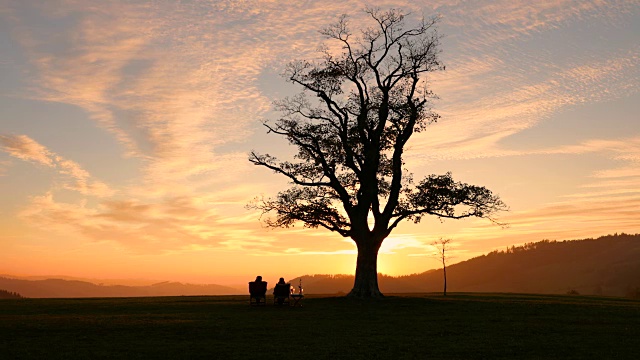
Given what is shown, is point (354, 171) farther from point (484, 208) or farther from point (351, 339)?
point (351, 339)

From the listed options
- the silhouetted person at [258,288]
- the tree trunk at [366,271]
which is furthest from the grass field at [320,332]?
the tree trunk at [366,271]

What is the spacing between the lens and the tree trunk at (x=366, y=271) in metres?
45.9

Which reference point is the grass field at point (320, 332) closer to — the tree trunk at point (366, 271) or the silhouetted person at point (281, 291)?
the silhouetted person at point (281, 291)

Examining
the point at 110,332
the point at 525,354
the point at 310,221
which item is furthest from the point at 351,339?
the point at 310,221

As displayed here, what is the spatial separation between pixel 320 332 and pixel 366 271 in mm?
22322

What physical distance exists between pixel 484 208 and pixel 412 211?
17.5ft

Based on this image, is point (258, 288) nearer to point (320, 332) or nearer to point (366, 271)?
point (366, 271)

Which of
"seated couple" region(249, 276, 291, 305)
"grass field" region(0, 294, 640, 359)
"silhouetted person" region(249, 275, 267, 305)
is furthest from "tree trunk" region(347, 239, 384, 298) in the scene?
"silhouetted person" region(249, 275, 267, 305)

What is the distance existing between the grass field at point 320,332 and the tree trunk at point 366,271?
26.6ft

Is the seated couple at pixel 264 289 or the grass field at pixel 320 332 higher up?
the seated couple at pixel 264 289

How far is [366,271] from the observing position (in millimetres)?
46688

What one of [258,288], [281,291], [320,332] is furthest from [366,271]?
[320,332]

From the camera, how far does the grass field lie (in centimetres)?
1919

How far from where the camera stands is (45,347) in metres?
20.2
